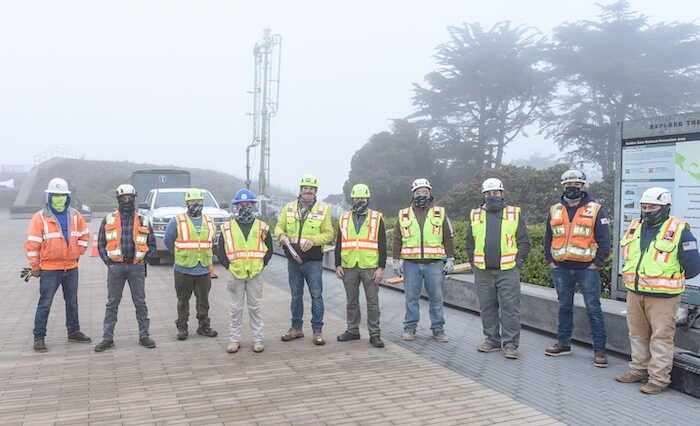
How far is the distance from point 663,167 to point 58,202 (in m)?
7.13

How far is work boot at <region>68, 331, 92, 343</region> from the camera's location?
7418 mm

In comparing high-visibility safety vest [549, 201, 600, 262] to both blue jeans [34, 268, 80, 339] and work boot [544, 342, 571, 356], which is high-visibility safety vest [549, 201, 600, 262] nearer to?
work boot [544, 342, 571, 356]

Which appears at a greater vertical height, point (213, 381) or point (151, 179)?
point (151, 179)

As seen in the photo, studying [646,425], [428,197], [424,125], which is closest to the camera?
[646,425]

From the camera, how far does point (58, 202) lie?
721cm

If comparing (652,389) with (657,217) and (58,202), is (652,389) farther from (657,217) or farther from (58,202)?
(58,202)

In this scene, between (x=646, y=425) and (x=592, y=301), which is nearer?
(x=646, y=425)

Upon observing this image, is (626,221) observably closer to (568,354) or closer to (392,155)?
(568,354)

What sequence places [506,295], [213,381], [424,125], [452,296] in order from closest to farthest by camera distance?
1. [213,381]
2. [506,295]
3. [452,296]
4. [424,125]

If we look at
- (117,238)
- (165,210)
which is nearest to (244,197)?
(117,238)

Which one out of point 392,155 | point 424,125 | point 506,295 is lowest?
point 506,295

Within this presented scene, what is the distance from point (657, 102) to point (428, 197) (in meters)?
35.0

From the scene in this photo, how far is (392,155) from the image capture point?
36.0m

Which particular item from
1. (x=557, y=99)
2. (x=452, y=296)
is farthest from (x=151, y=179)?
(x=557, y=99)
